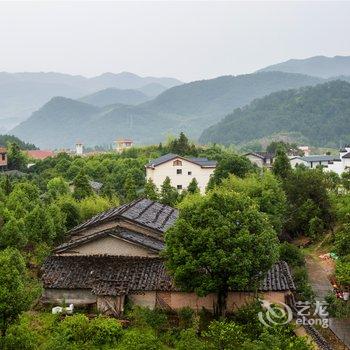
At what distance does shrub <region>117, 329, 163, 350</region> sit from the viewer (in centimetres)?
1285

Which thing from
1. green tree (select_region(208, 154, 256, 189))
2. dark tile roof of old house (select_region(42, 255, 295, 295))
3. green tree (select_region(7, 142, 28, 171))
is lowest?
dark tile roof of old house (select_region(42, 255, 295, 295))

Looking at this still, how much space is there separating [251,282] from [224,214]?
2053mm

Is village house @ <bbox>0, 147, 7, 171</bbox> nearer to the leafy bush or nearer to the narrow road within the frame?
the narrow road

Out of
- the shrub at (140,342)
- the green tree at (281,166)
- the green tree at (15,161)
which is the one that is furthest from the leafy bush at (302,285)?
the green tree at (15,161)

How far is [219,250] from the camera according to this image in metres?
14.4

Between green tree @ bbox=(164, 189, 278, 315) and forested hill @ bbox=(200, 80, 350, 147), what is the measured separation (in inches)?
4696

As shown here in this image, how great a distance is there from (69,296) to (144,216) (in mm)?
5283

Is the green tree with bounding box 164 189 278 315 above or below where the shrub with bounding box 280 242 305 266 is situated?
above

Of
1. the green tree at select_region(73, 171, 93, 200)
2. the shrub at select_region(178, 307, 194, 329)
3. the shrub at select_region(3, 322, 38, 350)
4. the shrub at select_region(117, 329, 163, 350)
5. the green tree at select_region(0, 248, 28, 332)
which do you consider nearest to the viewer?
the shrub at select_region(3, 322, 38, 350)

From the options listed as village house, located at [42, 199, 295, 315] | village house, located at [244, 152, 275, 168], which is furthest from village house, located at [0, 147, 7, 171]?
village house, located at [42, 199, 295, 315]

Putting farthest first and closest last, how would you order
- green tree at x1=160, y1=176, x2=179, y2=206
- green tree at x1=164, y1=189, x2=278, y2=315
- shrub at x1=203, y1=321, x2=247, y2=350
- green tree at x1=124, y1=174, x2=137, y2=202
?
green tree at x1=124, y1=174, x2=137, y2=202, green tree at x1=160, y1=176, x2=179, y2=206, green tree at x1=164, y1=189, x2=278, y2=315, shrub at x1=203, y1=321, x2=247, y2=350

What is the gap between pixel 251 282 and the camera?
1511cm

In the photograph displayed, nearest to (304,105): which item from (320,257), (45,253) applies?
(320,257)

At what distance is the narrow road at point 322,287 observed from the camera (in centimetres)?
1662
